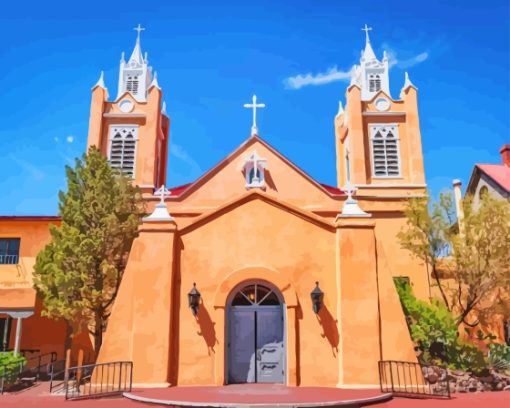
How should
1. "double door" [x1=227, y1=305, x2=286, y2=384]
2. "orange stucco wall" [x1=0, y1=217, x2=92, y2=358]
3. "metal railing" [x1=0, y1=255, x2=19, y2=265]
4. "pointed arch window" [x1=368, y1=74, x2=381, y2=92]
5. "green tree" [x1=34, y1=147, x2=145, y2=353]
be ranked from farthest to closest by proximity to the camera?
1. "pointed arch window" [x1=368, y1=74, x2=381, y2=92]
2. "metal railing" [x1=0, y1=255, x2=19, y2=265]
3. "orange stucco wall" [x1=0, y1=217, x2=92, y2=358]
4. "green tree" [x1=34, y1=147, x2=145, y2=353]
5. "double door" [x1=227, y1=305, x2=286, y2=384]

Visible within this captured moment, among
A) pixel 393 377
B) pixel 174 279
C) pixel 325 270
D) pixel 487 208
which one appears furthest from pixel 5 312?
pixel 487 208

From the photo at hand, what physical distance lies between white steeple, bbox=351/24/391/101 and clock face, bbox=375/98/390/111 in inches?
28.6

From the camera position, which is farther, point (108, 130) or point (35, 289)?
point (108, 130)

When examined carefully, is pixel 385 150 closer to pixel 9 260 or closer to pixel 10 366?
pixel 9 260

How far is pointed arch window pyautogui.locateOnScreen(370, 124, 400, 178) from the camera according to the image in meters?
26.6

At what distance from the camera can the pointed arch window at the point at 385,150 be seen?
26.6 m

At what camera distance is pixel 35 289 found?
1983 cm

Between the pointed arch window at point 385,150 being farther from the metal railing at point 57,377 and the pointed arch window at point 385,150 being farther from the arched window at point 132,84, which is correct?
the metal railing at point 57,377

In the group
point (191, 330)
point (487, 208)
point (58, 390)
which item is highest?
point (487, 208)

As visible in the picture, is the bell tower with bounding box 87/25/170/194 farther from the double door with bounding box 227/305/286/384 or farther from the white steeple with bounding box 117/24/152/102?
the double door with bounding box 227/305/286/384

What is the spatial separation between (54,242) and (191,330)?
7.65 metres

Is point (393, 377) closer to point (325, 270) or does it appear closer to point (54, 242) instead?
point (325, 270)

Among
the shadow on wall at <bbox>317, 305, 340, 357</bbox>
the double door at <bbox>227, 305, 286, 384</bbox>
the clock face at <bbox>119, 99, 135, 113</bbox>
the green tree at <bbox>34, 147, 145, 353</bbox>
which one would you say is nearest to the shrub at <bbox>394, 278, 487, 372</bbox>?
the shadow on wall at <bbox>317, 305, 340, 357</bbox>

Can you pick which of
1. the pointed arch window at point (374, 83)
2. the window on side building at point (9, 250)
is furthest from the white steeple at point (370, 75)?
the window on side building at point (9, 250)
